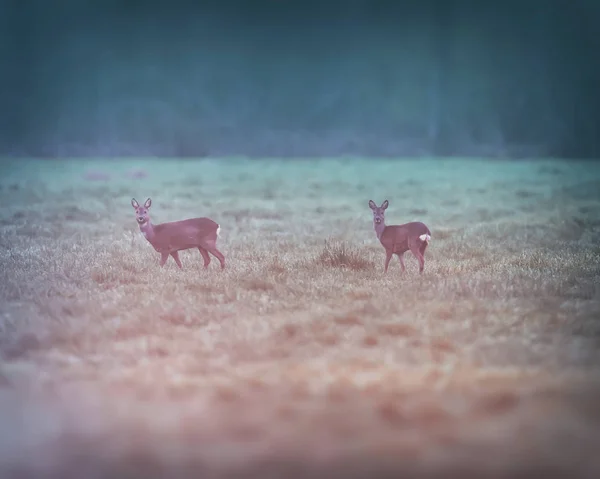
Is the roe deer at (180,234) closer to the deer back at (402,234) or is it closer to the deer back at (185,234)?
the deer back at (185,234)

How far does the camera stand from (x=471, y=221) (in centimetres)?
784

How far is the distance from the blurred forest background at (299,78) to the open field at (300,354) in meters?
1.21

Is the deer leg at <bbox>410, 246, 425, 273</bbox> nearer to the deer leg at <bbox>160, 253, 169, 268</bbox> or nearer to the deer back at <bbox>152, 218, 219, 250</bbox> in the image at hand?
the deer back at <bbox>152, 218, 219, 250</bbox>

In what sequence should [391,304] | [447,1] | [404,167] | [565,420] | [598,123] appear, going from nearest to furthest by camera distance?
1. [565,420]
2. [391,304]
3. [447,1]
4. [598,123]
5. [404,167]

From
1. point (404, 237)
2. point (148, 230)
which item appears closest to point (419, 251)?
point (404, 237)

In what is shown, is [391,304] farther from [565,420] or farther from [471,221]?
[471,221]

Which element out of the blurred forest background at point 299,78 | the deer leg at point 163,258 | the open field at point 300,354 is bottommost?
the open field at point 300,354

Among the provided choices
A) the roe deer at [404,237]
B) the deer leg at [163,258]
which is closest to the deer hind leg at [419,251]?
the roe deer at [404,237]

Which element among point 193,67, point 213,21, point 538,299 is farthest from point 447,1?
point 538,299

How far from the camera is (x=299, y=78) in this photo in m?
7.73

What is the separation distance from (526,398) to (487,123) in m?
5.84

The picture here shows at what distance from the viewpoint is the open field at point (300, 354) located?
264 cm

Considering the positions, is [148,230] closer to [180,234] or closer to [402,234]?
[180,234]

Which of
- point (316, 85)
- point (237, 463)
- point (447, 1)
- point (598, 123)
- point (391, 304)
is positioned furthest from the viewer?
point (316, 85)
